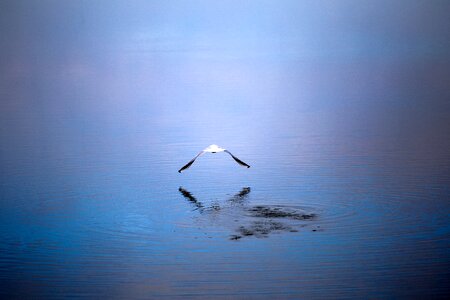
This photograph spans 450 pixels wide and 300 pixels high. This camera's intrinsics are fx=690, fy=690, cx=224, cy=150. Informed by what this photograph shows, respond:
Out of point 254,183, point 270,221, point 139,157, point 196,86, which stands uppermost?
point 196,86

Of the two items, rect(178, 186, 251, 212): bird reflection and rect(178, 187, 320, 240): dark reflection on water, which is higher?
rect(178, 186, 251, 212): bird reflection

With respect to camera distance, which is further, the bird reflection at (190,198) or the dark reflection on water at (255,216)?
the bird reflection at (190,198)

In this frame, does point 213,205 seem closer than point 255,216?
No

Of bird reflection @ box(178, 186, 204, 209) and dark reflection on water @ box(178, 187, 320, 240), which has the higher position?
bird reflection @ box(178, 186, 204, 209)

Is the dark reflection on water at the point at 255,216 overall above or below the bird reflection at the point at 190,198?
below

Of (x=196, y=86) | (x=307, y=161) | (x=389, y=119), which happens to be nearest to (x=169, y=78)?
(x=196, y=86)

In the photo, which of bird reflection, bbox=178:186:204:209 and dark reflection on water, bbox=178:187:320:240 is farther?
bird reflection, bbox=178:186:204:209

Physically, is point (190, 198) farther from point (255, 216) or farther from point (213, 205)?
point (255, 216)

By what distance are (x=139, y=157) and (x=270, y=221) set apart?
2.18m

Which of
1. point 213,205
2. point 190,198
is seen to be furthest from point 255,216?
point 190,198

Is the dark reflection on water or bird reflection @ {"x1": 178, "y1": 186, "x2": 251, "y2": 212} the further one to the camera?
bird reflection @ {"x1": 178, "y1": 186, "x2": 251, "y2": 212}

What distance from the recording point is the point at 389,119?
25.2ft

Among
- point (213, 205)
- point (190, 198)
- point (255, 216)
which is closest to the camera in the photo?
point (255, 216)

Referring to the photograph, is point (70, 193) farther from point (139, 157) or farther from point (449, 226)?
point (449, 226)
